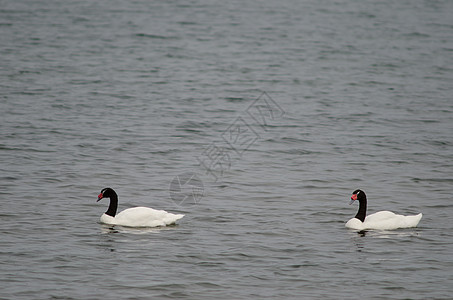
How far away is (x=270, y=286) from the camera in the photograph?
39.7ft

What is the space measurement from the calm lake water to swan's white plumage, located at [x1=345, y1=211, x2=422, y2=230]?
204 millimetres

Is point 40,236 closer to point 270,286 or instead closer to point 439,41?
point 270,286

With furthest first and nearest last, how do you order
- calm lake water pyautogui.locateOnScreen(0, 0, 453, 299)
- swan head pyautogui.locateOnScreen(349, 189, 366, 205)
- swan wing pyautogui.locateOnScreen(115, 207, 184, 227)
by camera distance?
swan head pyautogui.locateOnScreen(349, 189, 366, 205), swan wing pyautogui.locateOnScreen(115, 207, 184, 227), calm lake water pyautogui.locateOnScreen(0, 0, 453, 299)

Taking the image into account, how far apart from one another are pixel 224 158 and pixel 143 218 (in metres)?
7.15

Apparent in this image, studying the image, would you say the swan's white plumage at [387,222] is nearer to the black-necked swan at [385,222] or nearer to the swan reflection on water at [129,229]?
the black-necked swan at [385,222]

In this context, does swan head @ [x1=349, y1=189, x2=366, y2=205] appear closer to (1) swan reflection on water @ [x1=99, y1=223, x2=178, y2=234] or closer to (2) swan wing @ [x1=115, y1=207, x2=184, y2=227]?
(2) swan wing @ [x1=115, y1=207, x2=184, y2=227]

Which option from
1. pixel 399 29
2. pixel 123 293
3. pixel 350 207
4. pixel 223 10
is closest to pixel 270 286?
pixel 123 293

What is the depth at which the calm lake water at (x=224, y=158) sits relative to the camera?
41.6 ft

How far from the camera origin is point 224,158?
2189 centimetres

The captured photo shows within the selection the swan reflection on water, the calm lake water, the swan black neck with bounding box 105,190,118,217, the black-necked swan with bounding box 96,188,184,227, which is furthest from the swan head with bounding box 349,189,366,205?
the swan black neck with bounding box 105,190,118,217

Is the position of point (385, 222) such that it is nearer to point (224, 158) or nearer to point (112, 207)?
point (112, 207)

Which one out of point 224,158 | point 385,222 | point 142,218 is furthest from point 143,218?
point 224,158

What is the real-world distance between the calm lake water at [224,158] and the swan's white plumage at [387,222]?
204mm

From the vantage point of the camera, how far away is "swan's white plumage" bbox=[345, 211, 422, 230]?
1522 centimetres
